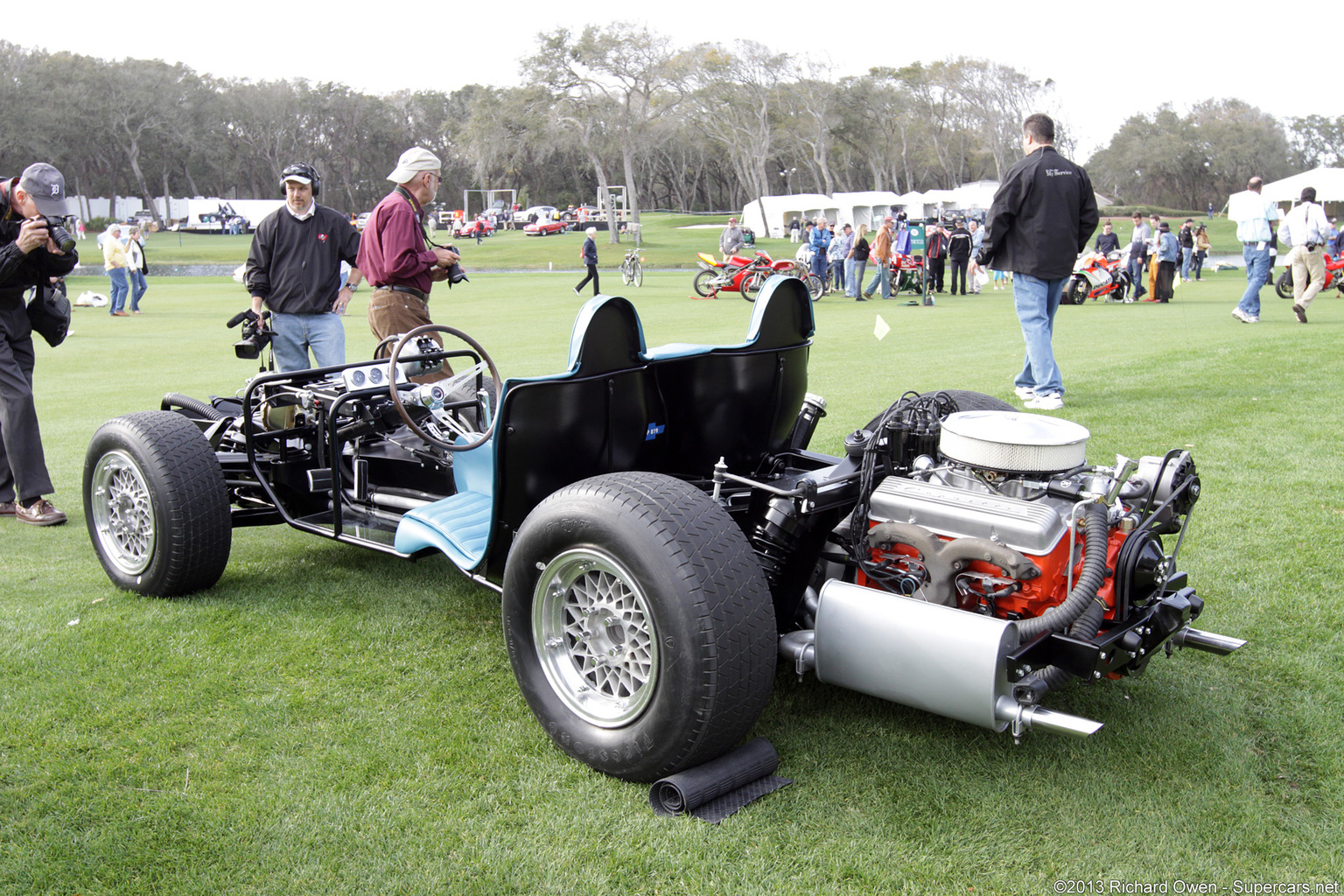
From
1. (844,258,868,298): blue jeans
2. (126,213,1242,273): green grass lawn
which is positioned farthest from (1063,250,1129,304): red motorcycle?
(126,213,1242,273): green grass lawn

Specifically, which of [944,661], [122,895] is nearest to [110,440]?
[122,895]

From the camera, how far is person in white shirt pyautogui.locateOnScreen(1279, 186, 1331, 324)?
49.3ft

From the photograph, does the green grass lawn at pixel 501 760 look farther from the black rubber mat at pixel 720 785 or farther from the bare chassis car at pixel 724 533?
the bare chassis car at pixel 724 533

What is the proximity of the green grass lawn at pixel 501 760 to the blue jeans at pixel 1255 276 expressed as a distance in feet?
36.7

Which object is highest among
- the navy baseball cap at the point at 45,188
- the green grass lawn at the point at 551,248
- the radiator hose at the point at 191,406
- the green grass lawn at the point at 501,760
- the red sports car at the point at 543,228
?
the red sports car at the point at 543,228

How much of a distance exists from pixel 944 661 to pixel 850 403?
20.2 feet

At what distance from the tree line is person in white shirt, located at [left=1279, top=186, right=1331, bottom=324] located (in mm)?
49335

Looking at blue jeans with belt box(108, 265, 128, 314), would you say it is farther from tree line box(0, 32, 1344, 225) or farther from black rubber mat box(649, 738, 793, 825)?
tree line box(0, 32, 1344, 225)

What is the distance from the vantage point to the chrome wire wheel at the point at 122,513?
4.38 m

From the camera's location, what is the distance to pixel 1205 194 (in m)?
85.2

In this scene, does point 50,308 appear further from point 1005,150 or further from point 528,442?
point 1005,150

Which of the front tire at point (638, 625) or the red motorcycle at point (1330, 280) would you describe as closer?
the front tire at point (638, 625)

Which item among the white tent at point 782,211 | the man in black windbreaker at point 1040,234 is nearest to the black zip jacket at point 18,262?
the man in black windbreaker at point 1040,234

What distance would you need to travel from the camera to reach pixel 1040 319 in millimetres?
7691
